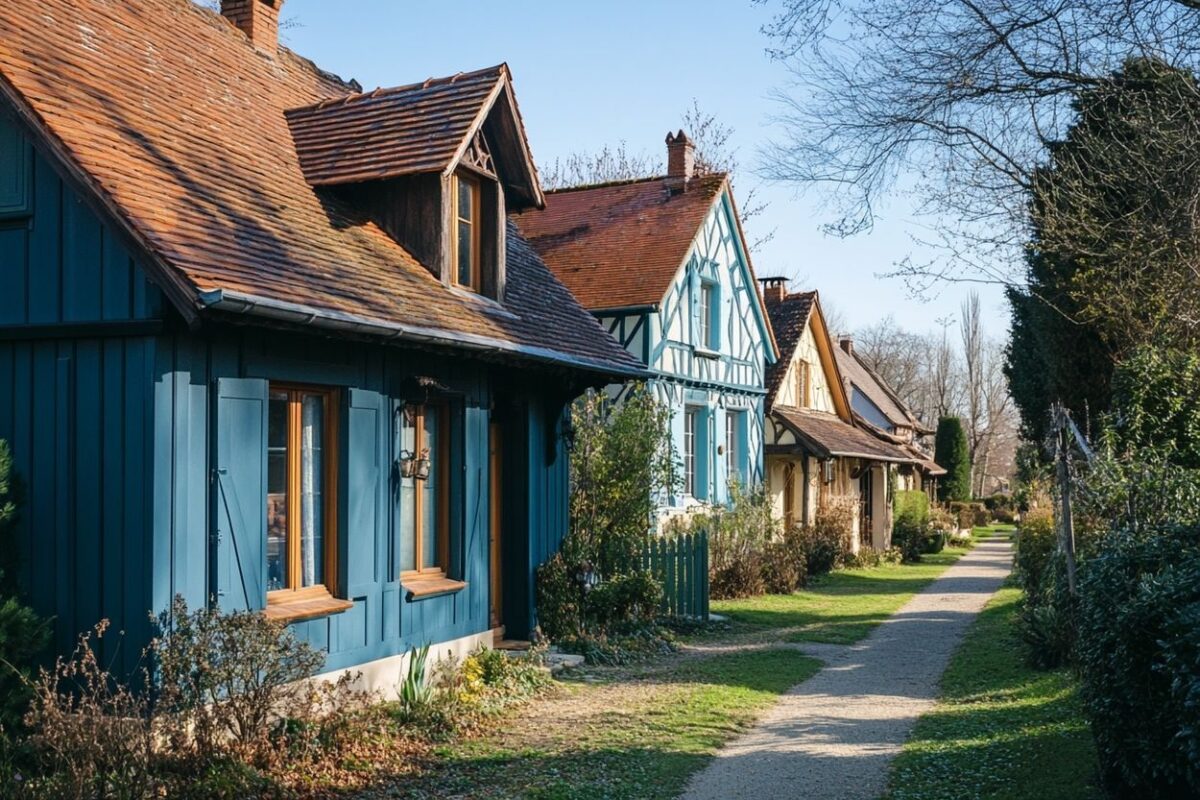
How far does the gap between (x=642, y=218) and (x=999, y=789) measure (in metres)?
15.1

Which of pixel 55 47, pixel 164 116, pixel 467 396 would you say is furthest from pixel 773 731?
pixel 55 47

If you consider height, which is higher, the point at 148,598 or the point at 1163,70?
the point at 1163,70

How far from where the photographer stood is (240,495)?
7.99 m

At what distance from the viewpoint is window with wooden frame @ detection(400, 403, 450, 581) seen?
10.1m

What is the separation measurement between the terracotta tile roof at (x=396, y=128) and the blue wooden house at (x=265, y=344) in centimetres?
3

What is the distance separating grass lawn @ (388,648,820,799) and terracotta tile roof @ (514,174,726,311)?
28.6 ft

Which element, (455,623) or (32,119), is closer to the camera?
(32,119)

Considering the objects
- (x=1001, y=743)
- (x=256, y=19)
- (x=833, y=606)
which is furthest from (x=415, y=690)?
(x=833, y=606)

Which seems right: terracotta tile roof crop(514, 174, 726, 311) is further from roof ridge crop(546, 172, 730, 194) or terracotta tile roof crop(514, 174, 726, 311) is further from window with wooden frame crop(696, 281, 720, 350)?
window with wooden frame crop(696, 281, 720, 350)

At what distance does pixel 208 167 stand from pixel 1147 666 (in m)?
7.63

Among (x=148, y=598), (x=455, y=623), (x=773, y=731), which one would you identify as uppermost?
(x=148, y=598)

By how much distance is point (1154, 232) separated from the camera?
37.6 feet

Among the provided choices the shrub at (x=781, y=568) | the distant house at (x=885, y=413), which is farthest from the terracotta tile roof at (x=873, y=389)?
the shrub at (x=781, y=568)

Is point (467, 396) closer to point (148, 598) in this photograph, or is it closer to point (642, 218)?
point (148, 598)
